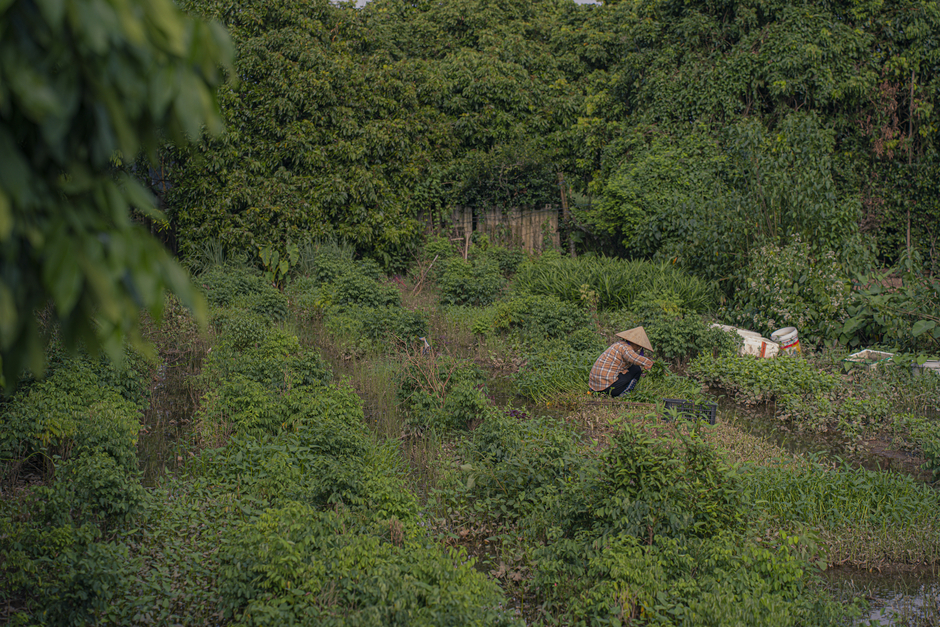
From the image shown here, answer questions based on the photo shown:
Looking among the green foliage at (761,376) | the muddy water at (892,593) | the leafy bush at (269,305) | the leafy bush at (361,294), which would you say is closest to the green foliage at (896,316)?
the green foliage at (761,376)

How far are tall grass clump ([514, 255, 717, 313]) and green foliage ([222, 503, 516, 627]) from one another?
6899mm

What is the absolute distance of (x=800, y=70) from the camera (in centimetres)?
1243

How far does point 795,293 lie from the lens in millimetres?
9289

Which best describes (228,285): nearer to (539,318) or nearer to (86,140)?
(539,318)

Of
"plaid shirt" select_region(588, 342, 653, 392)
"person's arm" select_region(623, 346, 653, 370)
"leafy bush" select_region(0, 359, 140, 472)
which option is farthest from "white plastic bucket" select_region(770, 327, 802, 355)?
"leafy bush" select_region(0, 359, 140, 472)

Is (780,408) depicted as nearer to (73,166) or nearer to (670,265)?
(670,265)

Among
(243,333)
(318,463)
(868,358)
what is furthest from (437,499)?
(868,358)

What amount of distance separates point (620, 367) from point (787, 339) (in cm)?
290

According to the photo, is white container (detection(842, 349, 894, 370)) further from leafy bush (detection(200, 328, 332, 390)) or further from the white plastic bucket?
leafy bush (detection(200, 328, 332, 390))

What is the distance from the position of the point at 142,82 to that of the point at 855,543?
4894mm

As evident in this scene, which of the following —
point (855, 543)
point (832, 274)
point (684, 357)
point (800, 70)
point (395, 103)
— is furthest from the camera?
point (395, 103)

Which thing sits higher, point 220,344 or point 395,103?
point 395,103

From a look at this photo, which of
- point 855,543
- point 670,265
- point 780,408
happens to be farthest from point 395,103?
point 855,543

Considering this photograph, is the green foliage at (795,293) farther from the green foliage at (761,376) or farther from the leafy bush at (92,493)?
the leafy bush at (92,493)
